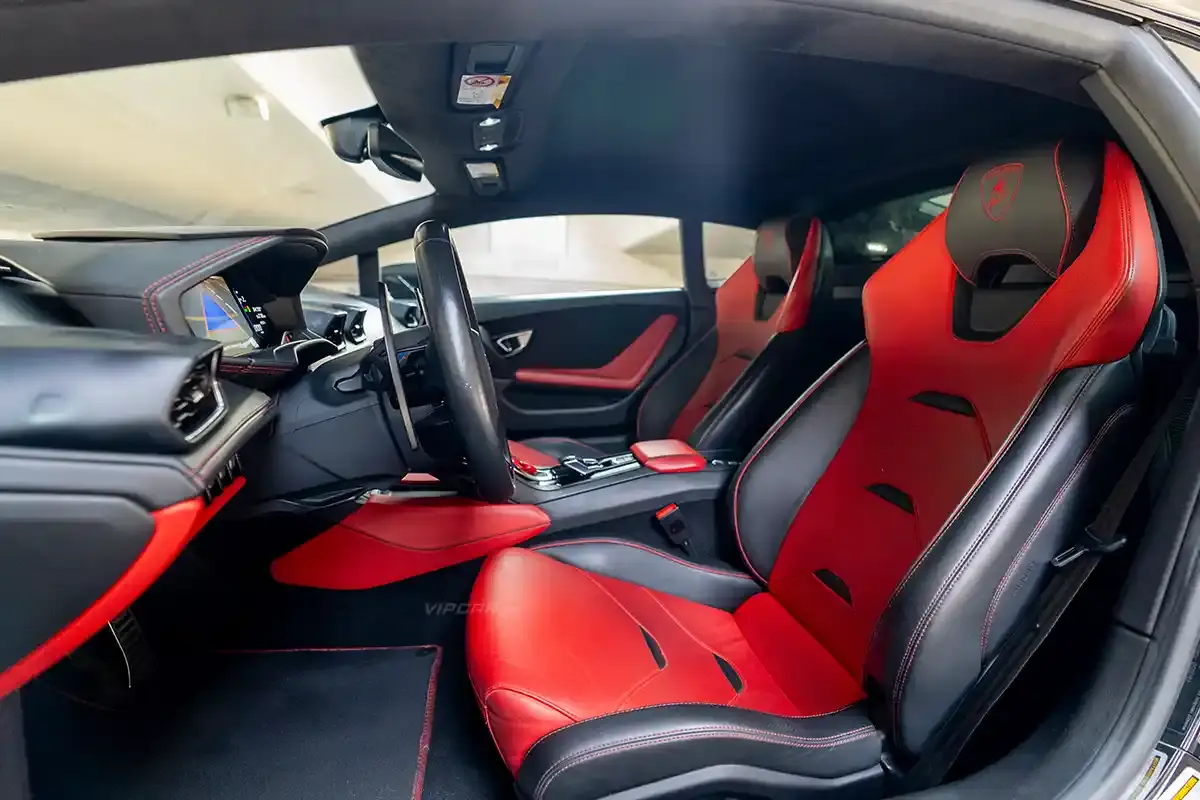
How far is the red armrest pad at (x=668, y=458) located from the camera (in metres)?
1.44

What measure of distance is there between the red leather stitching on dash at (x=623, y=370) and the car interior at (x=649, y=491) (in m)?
0.78

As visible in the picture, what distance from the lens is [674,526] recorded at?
4.47ft

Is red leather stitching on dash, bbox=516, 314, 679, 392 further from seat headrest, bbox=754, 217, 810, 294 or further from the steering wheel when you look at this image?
the steering wheel

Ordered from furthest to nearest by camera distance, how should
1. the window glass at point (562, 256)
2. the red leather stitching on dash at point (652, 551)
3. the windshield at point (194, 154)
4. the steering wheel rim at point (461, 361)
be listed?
the window glass at point (562, 256)
the windshield at point (194, 154)
the red leather stitching on dash at point (652, 551)
the steering wheel rim at point (461, 361)

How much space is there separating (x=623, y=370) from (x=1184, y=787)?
76.5 inches

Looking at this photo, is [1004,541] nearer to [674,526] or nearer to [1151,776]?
[1151,776]

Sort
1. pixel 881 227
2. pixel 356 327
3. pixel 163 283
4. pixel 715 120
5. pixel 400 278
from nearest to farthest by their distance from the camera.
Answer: pixel 163 283, pixel 715 120, pixel 881 227, pixel 356 327, pixel 400 278

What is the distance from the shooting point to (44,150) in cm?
212

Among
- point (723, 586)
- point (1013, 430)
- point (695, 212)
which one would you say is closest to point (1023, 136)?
point (1013, 430)

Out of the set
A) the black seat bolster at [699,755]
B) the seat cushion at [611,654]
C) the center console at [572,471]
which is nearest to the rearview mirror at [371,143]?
the center console at [572,471]

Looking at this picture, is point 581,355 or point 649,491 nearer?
point 649,491

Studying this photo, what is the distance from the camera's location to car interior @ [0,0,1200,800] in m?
0.68

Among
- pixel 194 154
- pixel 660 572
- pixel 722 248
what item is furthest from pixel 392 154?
pixel 194 154

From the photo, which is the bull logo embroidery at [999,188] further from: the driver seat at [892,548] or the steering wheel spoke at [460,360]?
the steering wheel spoke at [460,360]
